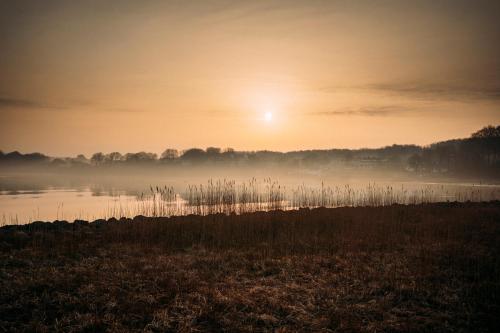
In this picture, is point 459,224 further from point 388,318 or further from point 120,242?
point 120,242

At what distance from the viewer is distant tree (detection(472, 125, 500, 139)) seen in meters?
89.8

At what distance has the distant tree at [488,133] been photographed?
3533 inches

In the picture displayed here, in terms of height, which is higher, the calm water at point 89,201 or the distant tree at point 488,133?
the distant tree at point 488,133

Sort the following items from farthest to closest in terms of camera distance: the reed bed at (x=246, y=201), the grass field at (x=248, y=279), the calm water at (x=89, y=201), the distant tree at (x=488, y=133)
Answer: the distant tree at (x=488, y=133) → the calm water at (x=89, y=201) → the reed bed at (x=246, y=201) → the grass field at (x=248, y=279)

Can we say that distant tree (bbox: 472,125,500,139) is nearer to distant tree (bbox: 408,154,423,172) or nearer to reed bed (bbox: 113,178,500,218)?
distant tree (bbox: 408,154,423,172)

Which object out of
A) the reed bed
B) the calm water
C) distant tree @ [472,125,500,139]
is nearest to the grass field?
the reed bed

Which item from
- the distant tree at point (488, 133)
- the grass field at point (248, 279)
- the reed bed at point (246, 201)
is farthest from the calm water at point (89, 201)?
the distant tree at point (488, 133)

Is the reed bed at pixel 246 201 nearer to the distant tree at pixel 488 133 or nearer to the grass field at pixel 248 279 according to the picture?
the grass field at pixel 248 279

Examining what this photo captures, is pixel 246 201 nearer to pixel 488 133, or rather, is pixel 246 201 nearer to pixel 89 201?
pixel 89 201

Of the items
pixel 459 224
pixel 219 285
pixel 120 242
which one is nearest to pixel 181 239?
pixel 120 242

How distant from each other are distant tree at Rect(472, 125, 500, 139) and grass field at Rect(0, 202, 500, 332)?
93.7 metres

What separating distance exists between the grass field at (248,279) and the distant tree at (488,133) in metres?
93.7

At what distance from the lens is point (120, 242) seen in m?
12.2

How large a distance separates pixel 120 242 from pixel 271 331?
8366 mm
